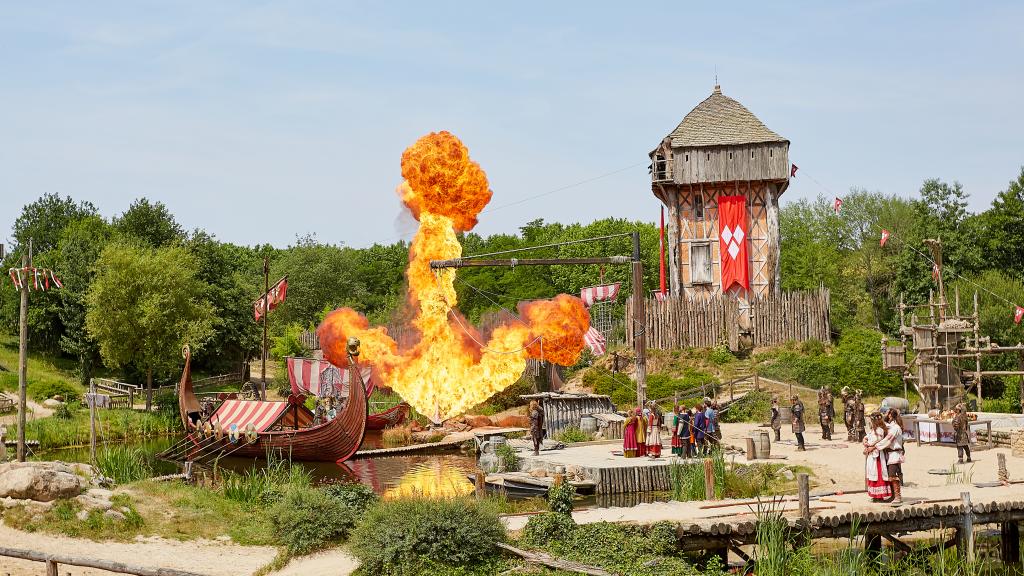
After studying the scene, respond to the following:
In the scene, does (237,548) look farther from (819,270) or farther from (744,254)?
(819,270)

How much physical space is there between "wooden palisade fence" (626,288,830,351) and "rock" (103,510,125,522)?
32.4 meters

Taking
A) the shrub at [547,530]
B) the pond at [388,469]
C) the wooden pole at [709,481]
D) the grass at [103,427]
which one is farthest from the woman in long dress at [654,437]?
the grass at [103,427]

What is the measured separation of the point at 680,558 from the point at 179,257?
139 feet

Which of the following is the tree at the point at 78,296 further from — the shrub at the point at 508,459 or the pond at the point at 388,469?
the shrub at the point at 508,459

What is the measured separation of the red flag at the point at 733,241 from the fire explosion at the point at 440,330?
11941 mm

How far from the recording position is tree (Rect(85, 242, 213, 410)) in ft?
160

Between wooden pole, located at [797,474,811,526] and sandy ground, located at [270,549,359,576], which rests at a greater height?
wooden pole, located at [797,474,811,526]

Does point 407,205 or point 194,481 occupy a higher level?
point 407,205

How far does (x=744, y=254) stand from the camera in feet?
173

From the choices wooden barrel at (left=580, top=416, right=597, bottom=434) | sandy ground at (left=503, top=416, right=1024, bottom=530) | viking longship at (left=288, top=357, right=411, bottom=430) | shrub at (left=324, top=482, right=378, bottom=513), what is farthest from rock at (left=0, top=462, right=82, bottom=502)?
viking longship at (left=288, top=357, right=411, bottom=430)

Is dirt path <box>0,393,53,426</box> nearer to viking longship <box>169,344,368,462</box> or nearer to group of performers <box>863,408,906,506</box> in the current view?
viking longship <box>169,344,368,462</box>

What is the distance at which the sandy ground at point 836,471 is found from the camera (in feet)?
62.7

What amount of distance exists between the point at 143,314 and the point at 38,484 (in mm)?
28372

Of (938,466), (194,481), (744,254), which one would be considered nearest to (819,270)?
(744,254)
